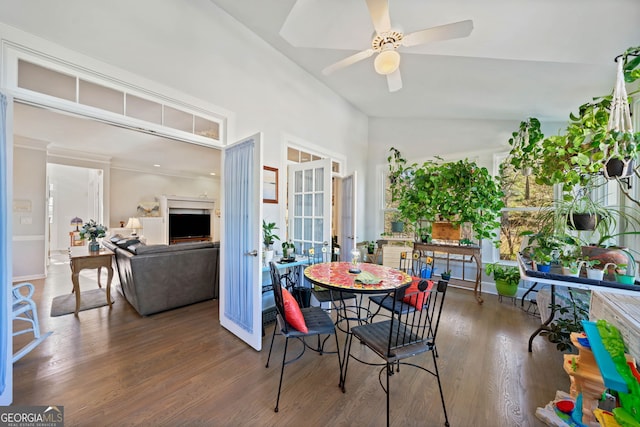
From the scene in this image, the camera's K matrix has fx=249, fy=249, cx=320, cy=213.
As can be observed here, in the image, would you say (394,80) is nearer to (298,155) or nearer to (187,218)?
(298,155)

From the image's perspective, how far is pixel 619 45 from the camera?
2.13 m

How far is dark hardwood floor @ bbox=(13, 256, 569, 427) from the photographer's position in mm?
1656

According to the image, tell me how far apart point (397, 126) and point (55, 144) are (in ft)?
24.6

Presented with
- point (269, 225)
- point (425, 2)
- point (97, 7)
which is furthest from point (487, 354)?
point (97, 7)

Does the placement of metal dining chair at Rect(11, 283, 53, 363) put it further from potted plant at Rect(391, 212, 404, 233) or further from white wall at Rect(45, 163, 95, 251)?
white wall at Rect(45, 163, 95, 251)

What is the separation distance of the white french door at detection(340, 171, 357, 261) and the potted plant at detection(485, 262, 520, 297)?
2.29m

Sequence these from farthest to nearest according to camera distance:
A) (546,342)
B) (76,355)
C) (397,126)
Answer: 1. (397,126)
2. (546,342)
3. (76,355)

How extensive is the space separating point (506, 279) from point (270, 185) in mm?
3891

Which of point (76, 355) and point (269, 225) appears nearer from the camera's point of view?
point (76, 355)

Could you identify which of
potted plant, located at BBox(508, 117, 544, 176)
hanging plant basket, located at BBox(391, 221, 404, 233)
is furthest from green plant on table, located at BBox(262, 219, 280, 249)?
potted plant, located at BBox(508, 117, 544, 176)

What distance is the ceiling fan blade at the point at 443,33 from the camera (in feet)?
5.87

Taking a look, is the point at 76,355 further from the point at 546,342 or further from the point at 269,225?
the point at 546,342

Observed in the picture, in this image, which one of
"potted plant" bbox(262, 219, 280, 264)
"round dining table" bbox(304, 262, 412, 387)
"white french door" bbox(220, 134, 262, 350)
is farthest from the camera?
"potted plant" bbox(262, 219, 280, 264)

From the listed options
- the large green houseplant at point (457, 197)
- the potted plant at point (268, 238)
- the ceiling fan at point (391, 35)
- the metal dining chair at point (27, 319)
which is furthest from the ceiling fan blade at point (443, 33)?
the metal dining chair at point (27, 319)
